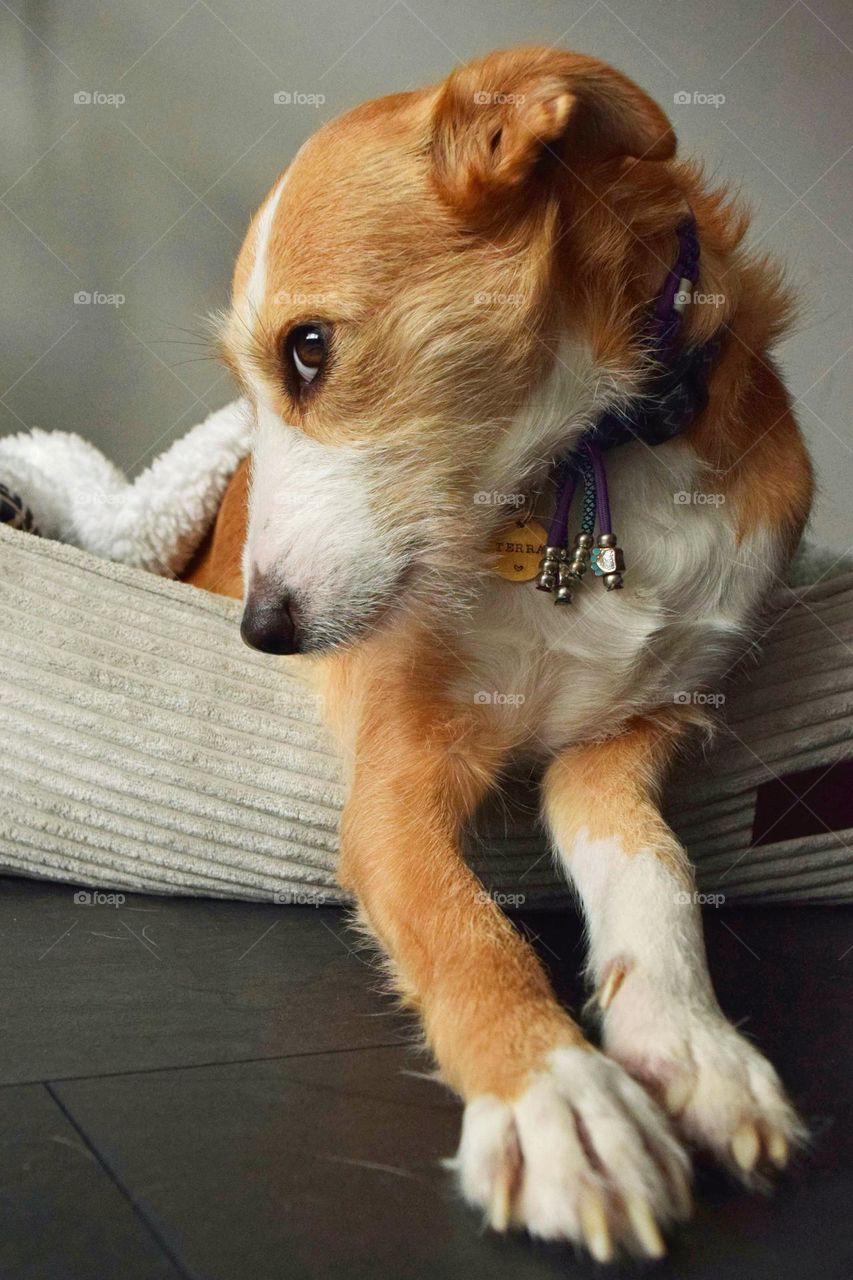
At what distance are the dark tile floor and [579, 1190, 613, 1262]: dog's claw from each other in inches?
0.4

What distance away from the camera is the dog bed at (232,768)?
1455mm

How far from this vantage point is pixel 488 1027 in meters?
0.92

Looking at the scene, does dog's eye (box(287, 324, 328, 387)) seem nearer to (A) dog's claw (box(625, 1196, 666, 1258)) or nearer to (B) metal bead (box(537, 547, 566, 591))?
(B) metal bead (box(537, 547, 566, 591))

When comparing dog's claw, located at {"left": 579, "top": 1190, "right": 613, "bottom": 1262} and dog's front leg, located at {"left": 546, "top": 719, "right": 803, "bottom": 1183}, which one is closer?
dog's claw, located at {"left": 579, "top": 1190, "right": 613, "bottom": 1262}

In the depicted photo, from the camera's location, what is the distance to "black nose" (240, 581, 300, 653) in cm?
120

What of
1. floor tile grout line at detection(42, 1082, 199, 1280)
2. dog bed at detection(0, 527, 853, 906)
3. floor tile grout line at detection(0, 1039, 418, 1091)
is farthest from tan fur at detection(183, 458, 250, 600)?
floor tile grout line at detection(42, 1082, 199, 1280)

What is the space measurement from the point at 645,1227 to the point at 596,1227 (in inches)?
1.3

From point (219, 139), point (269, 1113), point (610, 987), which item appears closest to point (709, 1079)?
point (610, 987)

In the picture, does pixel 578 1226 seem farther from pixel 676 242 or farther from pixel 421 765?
pixel 676 242

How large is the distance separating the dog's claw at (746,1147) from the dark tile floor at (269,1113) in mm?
21

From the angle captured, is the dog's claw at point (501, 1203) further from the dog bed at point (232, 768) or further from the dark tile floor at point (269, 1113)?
the dog bed at point (232, 768)

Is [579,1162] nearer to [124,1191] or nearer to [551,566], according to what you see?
[124,1191]

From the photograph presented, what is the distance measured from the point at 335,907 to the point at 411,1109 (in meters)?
0.57

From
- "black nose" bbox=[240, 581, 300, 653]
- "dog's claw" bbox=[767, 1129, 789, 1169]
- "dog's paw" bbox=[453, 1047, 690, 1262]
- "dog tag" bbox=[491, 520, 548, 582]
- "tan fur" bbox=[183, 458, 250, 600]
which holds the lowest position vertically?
"tan fur" bbox=[183, 458, 250, 600]
